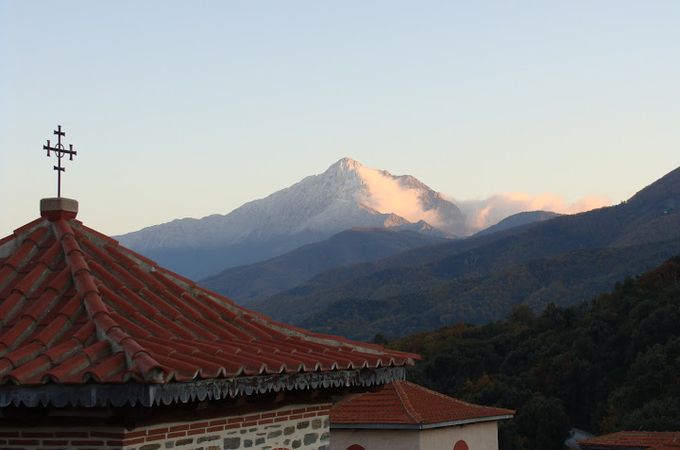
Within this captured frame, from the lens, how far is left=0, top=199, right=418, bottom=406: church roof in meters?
6.95

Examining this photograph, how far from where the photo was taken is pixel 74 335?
735cm

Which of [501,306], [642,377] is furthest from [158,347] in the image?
[501,306]

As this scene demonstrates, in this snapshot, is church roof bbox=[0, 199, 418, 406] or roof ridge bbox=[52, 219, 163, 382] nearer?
roof ridge bbox=[52, 219, 163, 382]

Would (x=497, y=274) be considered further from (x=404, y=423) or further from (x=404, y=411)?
(x=404, y=423)

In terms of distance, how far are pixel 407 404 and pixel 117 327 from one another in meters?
17.8

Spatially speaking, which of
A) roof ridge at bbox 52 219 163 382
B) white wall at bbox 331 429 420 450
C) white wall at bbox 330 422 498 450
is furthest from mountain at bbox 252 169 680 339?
roof ridge at bbox 52 219 163 382

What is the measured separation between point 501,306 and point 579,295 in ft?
43.4

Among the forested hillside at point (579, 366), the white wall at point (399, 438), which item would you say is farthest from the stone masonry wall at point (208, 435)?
the forested hillside at point (579, 366)

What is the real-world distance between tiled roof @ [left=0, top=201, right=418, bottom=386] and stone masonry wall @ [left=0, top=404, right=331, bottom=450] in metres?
0.60

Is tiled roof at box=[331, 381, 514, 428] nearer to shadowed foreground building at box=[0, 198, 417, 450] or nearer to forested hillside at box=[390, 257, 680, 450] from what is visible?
shadowed foreground building at box=[0, 198, 417, 450]

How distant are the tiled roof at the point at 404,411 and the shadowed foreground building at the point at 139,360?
45.9ft

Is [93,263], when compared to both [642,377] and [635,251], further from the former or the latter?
[635,251]

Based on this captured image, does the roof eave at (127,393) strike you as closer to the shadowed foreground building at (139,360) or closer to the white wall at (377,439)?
the shadowed foreground building at (139,360)

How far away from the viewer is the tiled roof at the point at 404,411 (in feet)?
78.1
